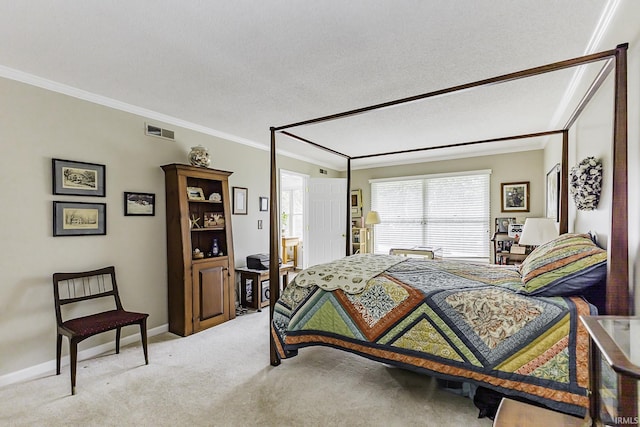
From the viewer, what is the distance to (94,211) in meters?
3.03

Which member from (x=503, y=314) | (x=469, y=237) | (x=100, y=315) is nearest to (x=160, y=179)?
(x=100, y=315)

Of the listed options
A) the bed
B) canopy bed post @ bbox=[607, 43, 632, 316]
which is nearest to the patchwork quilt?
the bed

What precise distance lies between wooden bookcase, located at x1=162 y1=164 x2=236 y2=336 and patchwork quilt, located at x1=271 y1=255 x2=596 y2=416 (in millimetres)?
1290

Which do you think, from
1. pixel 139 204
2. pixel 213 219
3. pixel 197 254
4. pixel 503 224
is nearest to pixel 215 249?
pixel 197 254

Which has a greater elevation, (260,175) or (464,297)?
(260,175)

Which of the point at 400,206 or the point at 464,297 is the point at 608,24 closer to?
the point at 464,297

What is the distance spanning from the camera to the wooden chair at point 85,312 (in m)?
2.45

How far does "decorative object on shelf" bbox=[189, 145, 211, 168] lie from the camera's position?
3.71 meters

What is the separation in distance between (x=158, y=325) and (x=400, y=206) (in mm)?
4612

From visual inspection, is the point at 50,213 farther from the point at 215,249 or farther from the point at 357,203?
the point at 357,203

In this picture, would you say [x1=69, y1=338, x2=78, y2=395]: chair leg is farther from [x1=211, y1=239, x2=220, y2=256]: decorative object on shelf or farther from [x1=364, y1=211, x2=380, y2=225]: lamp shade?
[x1=364, y1=211, x2=380, y2=225]: lamp shade

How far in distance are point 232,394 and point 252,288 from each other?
2159 millimetres

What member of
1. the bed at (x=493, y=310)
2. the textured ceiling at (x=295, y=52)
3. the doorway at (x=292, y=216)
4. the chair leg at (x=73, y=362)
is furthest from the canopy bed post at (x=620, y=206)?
the doorway at (x=292, y=216)

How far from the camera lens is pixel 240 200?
461 centimetres
